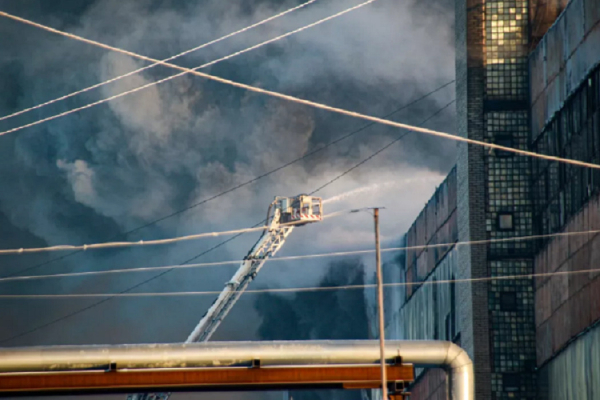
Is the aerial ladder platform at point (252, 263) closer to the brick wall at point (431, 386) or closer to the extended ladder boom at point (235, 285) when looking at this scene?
the extended ladder boom at point (235, 285)

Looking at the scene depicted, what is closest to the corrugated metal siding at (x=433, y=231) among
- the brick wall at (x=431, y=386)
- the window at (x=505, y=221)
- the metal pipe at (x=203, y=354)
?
the window at (x=505, y=221)

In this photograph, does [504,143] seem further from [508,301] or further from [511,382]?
[511,382]

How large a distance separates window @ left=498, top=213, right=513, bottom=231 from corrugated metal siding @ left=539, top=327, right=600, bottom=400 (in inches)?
268

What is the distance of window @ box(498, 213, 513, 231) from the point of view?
190 feet

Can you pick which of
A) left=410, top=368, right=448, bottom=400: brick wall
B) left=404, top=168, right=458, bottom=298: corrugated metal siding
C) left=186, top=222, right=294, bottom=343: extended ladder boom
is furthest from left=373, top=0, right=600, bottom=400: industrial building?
left=186, top=222, right=294, bottom=343: extended ladder boom

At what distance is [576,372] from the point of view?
48.1 metres

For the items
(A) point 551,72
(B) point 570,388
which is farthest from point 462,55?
(B) point 570,388

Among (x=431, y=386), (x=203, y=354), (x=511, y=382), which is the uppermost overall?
(x=431, y=386)

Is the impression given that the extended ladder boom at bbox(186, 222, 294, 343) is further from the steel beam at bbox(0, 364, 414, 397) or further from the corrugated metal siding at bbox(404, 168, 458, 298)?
the steel beam at bbox(0, 364, 414, 397)

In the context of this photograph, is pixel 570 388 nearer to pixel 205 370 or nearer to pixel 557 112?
pixel 557 112

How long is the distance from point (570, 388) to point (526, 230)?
10.2 m

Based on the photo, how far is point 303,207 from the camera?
75.9 m

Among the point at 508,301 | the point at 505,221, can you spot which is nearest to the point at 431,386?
the point at 508,301

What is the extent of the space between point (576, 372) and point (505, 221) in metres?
11.5
